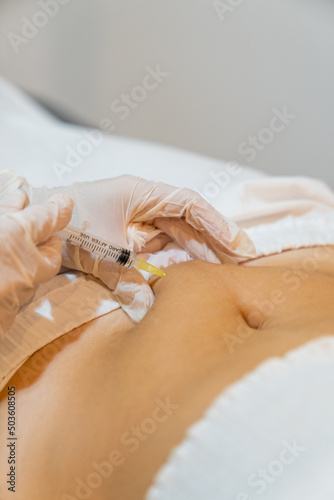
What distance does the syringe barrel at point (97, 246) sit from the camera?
2.43ft

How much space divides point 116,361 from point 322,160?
1264 mm

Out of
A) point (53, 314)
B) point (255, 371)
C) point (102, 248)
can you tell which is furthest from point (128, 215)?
point (255, 371)

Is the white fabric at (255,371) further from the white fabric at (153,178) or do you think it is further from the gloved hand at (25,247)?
the gloved hand at (25,247)

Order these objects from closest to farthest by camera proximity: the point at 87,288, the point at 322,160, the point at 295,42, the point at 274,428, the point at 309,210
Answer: the point at 274,428 → the point at 87,288 → the point at 309,210 → the point at 295,42 → the point at 322,160

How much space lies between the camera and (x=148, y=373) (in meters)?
0.63

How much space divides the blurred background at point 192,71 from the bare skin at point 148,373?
1008 mm

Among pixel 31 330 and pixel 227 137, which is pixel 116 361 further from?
pixel 227 137

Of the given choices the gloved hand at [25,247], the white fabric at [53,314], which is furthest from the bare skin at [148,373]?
the gloved hand at [25,247]

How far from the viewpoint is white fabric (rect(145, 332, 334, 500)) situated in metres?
0.57

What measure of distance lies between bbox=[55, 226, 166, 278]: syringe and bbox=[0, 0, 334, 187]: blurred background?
1.05 m

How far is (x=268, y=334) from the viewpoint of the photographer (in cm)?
64

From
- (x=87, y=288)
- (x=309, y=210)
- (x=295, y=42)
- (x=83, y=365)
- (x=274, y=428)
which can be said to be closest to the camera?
(x=274, y=428)

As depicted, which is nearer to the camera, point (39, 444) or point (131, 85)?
point (39, 444)

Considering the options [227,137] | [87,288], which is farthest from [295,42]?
[87,288]
